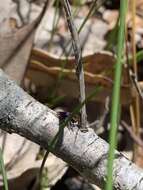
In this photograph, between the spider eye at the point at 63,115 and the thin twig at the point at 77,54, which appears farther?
the spider eye at the point at 63,115

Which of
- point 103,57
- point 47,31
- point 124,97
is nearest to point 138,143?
point 124,97

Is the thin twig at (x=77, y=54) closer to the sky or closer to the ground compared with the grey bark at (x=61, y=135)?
closer to the sky

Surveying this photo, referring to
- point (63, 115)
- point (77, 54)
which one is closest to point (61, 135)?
point (63, 115)

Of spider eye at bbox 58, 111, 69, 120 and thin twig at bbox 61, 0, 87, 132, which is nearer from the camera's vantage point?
thin twig at bbox 61, 0, 87, 132

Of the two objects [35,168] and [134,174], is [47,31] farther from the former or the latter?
[134,174]

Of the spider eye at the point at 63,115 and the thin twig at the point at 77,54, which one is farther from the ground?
the thin twig at the point at 77,54

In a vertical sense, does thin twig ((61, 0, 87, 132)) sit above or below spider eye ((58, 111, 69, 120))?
above

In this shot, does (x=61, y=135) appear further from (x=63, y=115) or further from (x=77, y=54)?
(x=77, y=54)

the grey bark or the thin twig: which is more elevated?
→ the thin twig
